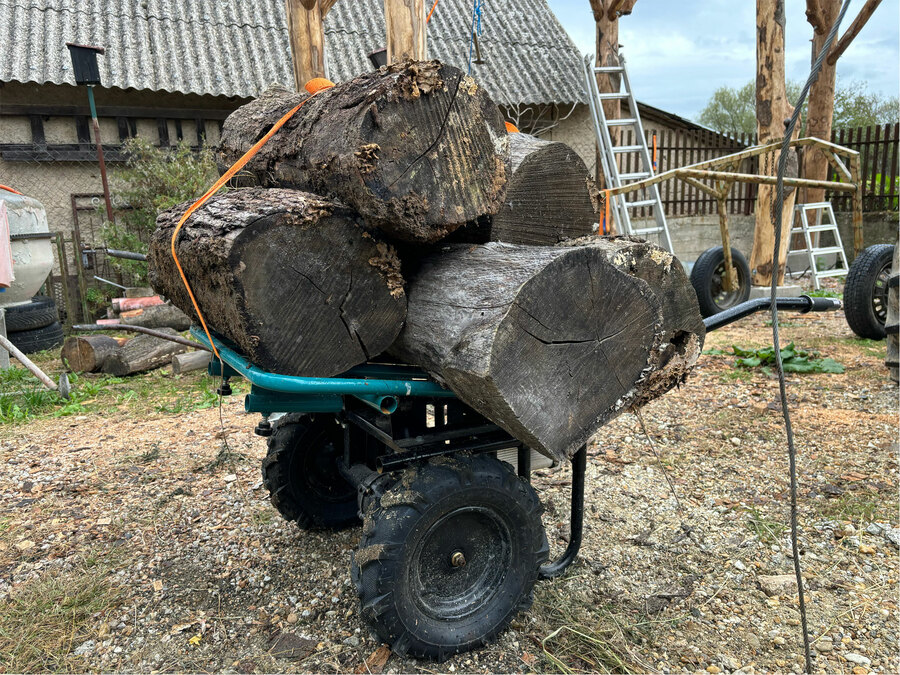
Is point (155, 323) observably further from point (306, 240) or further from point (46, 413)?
point (306, 240)

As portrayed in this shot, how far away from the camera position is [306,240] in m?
1.66

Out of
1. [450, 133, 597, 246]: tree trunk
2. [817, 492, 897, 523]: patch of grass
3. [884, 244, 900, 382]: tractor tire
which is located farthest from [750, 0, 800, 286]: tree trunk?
[450, 133, 597, 246]: tree trunk

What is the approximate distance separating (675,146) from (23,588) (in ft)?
37.0

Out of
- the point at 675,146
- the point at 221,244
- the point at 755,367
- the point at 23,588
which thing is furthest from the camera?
the point at 675,146

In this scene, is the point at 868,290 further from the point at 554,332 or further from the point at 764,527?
the point at 554,332

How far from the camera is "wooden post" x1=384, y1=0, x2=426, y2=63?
340cm

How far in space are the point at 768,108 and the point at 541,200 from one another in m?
6.67

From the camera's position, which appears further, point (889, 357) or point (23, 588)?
point (889, 357)

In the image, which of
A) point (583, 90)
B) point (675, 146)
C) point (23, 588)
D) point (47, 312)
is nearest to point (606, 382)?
point (23, 588)

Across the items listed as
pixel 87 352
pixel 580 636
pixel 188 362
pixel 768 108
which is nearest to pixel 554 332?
pixel 580 636

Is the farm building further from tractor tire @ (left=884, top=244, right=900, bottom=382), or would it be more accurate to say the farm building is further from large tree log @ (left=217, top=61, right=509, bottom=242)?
large tree log @ (left=217, top=61, right=509, bottom=242)

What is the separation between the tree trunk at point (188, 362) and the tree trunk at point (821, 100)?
7.42m

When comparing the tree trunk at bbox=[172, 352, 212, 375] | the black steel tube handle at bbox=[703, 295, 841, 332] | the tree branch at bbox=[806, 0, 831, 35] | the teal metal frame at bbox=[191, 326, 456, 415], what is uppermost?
the tree branch at bbox=[806, 0, 831, 35]

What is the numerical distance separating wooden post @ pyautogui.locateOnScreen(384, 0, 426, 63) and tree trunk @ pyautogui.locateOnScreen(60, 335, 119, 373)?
A: 3.87m
